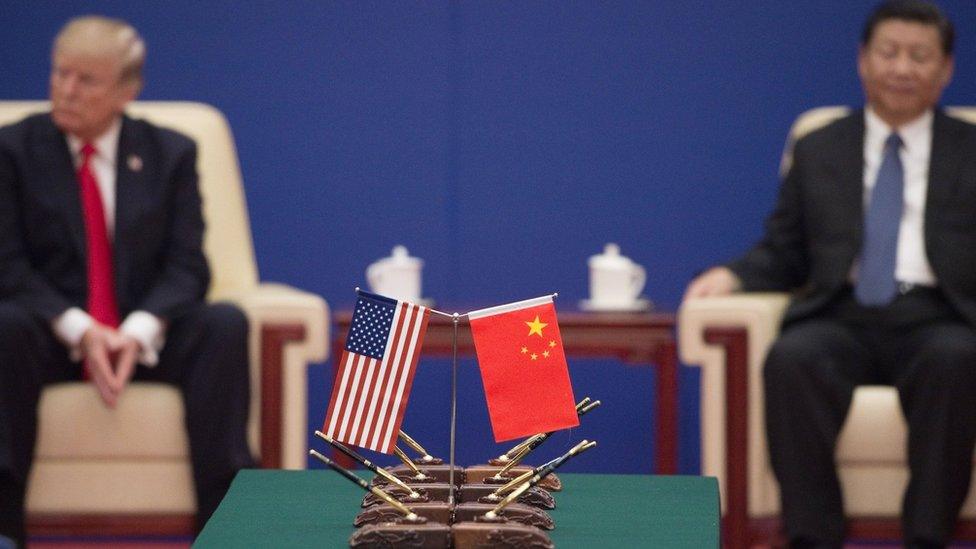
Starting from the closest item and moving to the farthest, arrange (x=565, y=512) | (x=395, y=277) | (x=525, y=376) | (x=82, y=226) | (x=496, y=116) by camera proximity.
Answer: (x=525, y=376)
(x=565, y=512)
(x=82, y=226)
(x=395, y=277)
(x=496, y=116)

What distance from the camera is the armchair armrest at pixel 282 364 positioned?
12.3 feet

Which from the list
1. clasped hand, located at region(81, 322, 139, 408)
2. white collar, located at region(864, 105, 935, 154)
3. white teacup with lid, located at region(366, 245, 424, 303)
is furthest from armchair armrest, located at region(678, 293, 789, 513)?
clasped hand, located at region(81, 322, 139, 408)

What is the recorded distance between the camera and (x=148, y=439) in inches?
143

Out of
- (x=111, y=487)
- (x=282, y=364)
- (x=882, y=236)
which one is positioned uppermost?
(x=882, y=236)

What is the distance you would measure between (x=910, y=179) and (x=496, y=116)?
52.9 inches

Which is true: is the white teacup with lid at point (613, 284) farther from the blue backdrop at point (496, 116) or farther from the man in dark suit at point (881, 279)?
the blue backdrop at point (496, 116)

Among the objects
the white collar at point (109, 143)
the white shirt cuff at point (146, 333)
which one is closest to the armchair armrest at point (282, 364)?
the white shirt cuff at point (146, 333)

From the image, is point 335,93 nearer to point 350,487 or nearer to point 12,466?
point 12,466

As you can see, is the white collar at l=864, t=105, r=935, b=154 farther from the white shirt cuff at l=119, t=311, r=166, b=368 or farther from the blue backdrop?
the white shirt cuff at l=119, t=311, r=166, b=368

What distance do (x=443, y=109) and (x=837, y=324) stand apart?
1500mm

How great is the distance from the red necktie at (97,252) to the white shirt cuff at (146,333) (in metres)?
0.12

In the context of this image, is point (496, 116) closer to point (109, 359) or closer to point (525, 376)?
point (109, 359)

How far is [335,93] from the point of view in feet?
16.0

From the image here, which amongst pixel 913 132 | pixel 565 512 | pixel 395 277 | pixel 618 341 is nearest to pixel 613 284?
pixel 618 341
